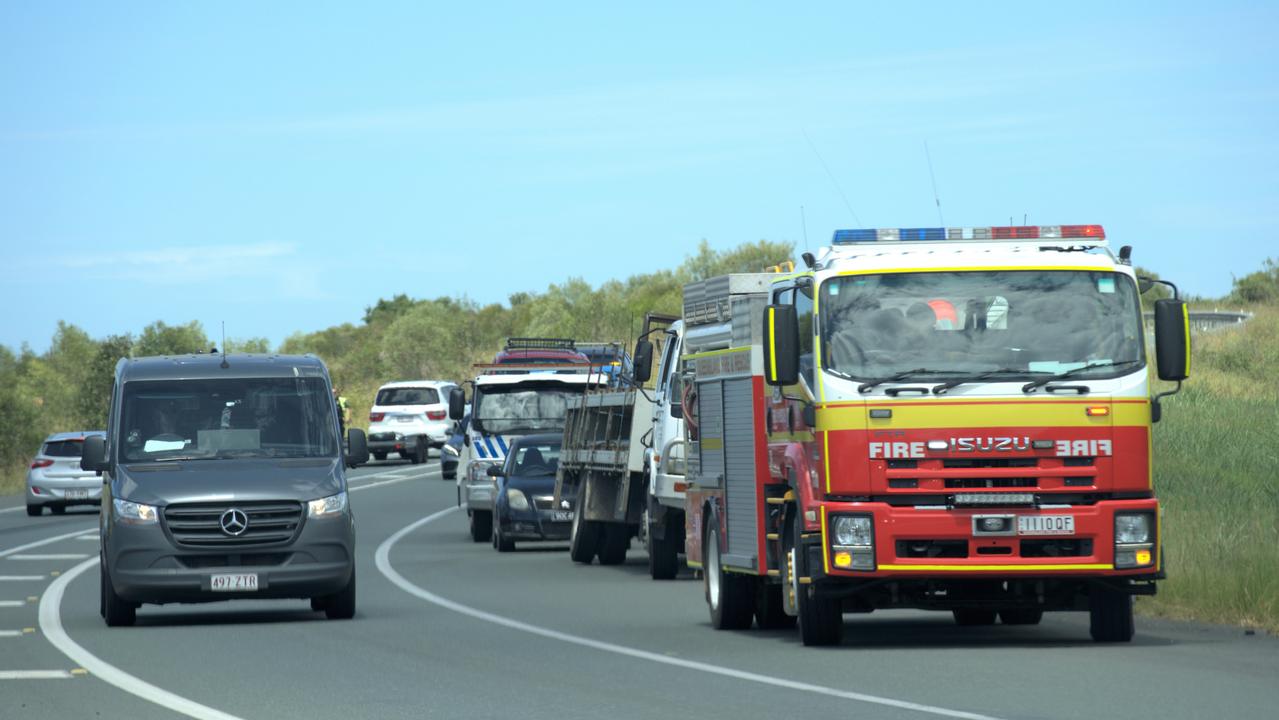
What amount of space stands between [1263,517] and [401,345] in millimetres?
91658

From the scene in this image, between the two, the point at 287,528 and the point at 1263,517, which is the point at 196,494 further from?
the point at 1263,517

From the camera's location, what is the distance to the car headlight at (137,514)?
698 inches

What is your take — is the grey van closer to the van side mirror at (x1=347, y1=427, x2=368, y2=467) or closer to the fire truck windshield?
the van side mirror at (x1=347, y1=427, x2=368, y2=467)

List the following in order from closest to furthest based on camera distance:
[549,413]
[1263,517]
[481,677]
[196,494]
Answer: [481,677]
[196,494]
[1263,517]
[549,413]

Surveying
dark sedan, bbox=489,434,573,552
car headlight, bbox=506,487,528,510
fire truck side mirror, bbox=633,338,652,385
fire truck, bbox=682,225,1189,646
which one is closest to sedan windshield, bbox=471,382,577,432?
dark sedan, bbox=489,434,573,552

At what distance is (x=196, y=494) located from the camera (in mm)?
17828

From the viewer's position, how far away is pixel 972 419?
14438 mm

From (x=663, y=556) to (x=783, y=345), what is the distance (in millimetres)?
9332

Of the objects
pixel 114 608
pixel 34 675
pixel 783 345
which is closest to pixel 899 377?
pixel 783 345

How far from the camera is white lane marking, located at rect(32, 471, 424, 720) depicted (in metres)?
12.0

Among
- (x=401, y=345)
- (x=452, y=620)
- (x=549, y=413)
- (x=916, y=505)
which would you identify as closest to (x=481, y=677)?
(x=916, y=505)

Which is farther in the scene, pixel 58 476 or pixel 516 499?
pixel 58 476

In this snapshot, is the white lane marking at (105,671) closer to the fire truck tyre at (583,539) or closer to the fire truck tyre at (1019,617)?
the fire truck tyre at (583,539)

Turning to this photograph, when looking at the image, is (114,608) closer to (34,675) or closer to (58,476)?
(34,675)
